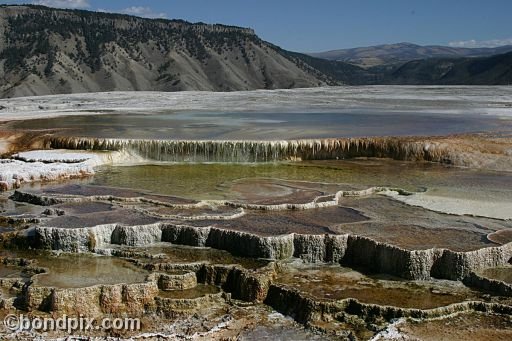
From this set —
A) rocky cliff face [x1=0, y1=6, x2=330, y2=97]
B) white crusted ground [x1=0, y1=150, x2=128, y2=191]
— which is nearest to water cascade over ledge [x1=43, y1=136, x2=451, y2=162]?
white crusted ground [x1=0, y1=150, x2=128, y2=191]

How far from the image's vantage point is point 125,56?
83625 mm

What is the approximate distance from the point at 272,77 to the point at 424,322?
82887 mm

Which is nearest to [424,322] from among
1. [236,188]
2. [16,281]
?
[16,281]

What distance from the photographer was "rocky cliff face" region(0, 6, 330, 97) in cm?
7219

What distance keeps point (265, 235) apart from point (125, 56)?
254 ft

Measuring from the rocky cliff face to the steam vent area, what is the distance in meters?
50.4

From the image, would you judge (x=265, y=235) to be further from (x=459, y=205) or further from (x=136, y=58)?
(x=136, y=58)

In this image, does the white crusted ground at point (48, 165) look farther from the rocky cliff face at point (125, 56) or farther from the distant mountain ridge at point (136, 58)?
the distant mountain ridge at point (136, 58)

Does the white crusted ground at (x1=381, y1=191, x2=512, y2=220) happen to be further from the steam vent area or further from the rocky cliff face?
the rocky cliff face

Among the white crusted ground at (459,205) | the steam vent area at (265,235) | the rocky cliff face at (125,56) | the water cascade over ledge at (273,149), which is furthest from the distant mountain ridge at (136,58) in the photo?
the white crusted ground at (459,205)

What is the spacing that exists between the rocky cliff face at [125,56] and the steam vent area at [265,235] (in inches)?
1985

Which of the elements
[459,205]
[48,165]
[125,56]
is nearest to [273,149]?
[48,165]

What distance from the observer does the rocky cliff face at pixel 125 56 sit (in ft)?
237

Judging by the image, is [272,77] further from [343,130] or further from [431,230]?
[431,230]
